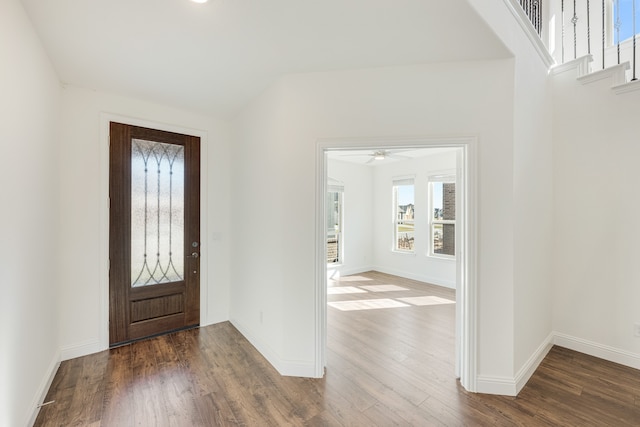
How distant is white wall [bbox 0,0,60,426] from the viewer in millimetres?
1562

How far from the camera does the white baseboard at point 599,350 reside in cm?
259

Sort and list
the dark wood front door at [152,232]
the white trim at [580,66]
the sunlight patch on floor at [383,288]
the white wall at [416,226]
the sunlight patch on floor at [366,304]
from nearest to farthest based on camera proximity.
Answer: the white trim at [580,66] → the dark wood front door at [152,232] → the sunlight patch on floor at [366,304] → the sunlight patch on floor at [383,288] → the white wall at [416,226]

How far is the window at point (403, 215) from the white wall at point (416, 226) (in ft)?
0.38

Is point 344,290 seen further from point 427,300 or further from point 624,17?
point 624,17

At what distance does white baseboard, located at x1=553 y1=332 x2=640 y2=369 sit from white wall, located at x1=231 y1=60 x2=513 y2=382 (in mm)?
1420

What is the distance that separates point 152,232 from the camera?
3139 millimetres

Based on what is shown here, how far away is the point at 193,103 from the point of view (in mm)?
3105

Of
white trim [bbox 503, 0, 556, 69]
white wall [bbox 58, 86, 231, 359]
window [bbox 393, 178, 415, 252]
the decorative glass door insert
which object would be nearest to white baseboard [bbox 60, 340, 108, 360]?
white wall [bbox 58, 86, 231, 359]

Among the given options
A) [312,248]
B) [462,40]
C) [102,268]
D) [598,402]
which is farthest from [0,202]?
[598,402]

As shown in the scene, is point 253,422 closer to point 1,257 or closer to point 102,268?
point 1,257

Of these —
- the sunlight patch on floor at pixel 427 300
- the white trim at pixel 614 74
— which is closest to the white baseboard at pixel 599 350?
the sunlight patch on floor at pixel 427 300

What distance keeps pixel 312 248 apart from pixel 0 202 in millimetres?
1950

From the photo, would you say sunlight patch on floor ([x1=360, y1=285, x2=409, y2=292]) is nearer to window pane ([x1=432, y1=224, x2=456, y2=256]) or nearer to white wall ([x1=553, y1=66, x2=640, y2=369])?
window pane ([x1=432, y1=224, x2=456, y2=256])

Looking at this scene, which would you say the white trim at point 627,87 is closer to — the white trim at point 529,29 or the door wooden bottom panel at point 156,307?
the white trim at point 529,29
